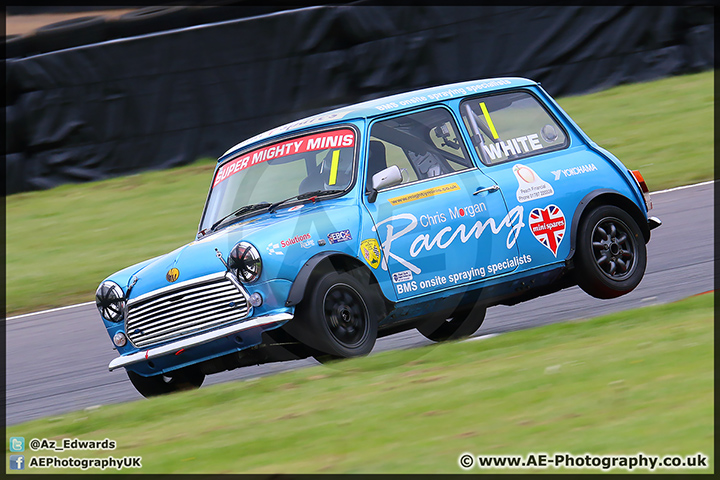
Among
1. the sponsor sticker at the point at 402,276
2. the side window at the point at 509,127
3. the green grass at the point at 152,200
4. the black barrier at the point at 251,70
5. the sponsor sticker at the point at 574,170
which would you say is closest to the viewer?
the sponsor sticker at the point at 402,276

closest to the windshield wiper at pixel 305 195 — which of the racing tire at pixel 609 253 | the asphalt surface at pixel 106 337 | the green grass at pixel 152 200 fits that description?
the asphalt surface at pixel 106 337

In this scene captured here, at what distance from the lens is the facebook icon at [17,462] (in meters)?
4.84

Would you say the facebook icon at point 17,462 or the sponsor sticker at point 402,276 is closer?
the facebook icon at point 17,462

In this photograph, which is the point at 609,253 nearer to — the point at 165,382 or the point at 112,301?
the point at 165,382

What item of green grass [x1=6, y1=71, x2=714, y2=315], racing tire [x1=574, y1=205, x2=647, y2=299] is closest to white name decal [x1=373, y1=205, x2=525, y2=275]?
racing tire [x1=574, y1=205, x2=647, y2=299]

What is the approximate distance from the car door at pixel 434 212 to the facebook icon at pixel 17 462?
8.32 ft

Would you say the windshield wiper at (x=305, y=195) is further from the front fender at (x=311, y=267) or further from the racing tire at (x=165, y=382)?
the racing tire at (x=165, y=382)

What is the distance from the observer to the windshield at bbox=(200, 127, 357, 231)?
6.88 metres

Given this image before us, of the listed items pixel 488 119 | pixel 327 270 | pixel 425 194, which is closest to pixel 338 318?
pixel 327 270

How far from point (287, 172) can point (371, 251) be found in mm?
1015

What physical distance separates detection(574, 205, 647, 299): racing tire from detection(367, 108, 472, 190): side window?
108 cm

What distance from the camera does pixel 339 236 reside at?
20.9 feet

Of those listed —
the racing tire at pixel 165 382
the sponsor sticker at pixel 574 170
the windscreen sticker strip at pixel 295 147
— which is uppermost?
the windscreen sticker strip at pixel 295 147

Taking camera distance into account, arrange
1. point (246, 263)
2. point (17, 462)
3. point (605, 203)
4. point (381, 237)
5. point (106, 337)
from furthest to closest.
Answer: point (106, 337) < point (605, 203) < point (381, 237) < point (246, 263) < point (17, 462)
